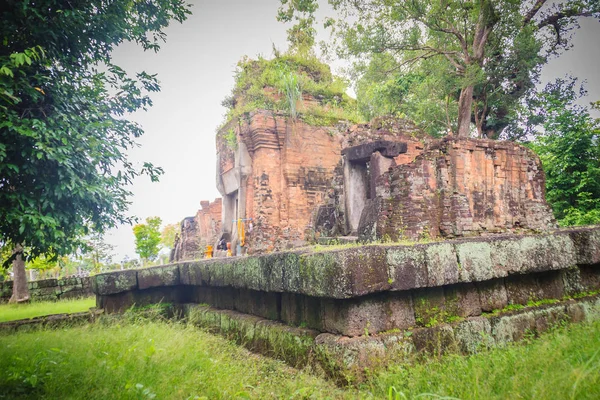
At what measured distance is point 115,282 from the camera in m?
6.40

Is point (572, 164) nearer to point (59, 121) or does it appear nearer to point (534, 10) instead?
point (534, 10)

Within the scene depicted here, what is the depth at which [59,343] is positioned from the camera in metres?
4.18

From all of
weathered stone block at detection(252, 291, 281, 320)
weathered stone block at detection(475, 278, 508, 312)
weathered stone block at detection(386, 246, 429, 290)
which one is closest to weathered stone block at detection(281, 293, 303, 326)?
weathered stone block at detection(252, 291, 281, 320)

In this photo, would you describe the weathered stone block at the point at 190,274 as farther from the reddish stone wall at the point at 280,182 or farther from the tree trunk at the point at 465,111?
the tree trunk at the point at 465,111

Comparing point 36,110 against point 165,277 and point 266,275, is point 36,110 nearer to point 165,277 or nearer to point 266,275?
point 266,275

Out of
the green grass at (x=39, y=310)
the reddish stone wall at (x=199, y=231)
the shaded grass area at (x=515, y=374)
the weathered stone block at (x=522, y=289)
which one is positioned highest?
the reddish stone wall at (x=199, y=231)

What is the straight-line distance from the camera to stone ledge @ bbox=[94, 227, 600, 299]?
308 cm

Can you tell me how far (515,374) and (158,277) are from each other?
537 centimetres

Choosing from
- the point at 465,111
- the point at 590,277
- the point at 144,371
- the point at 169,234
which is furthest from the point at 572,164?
the point at 169,234

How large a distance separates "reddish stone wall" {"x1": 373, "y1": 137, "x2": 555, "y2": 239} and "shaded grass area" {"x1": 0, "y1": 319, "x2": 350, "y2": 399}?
3.90m

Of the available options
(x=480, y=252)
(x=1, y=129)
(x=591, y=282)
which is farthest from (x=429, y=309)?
(x=1, y=129)

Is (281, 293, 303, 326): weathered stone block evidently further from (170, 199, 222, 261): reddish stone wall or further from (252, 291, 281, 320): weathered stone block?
(170, 199, 222, 261): reddish stone wall

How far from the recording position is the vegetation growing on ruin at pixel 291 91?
1349cm

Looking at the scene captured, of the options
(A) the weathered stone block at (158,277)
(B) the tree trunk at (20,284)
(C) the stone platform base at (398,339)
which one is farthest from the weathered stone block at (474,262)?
(B) the tree trunk at (20,284)
